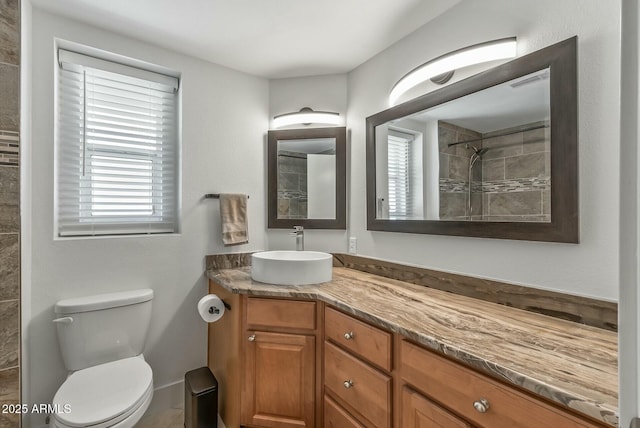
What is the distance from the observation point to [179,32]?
1.77 m

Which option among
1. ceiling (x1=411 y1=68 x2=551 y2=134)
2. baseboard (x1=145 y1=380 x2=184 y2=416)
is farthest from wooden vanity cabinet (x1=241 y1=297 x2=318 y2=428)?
ceiling (x1=411 y1=68 x2=551 y2=134)

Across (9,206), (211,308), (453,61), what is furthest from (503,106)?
(9,206)

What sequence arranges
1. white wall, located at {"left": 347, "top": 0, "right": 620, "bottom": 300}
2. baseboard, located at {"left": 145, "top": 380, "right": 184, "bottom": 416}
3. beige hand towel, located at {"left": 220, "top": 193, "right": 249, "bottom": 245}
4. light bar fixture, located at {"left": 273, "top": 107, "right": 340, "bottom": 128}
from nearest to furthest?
white wall, located at {"left": 347, "top": 0, "right": 620, "bottom": 300}
baseboard, located at {"left": 145, "top": 380, "right": 184, "bottom": 416}
beige hand towel, located at {"left": 220, "top": 193, "right": 249, "bottom": 245}
light bar fixture, located at {"left": 273, "top": 107, "right": 340, "bottom": 128}

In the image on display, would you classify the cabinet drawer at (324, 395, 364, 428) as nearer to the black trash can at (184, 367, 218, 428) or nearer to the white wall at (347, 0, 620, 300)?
the black trash can at (184, 367, 218, 428)

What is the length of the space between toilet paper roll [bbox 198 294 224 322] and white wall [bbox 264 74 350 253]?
0.65 metres

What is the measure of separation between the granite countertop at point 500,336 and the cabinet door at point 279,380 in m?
0.25

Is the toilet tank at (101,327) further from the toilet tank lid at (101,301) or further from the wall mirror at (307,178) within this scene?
the wall mirror at (307,178)

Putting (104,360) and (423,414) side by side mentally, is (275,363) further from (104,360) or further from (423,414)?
(104,360)

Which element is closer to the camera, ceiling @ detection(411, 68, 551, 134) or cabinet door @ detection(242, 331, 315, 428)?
ceiling @ detection(411, 68, 551, 134)

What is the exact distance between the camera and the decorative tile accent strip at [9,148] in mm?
1363

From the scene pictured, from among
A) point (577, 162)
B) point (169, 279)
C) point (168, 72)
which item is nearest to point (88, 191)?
point (169, 279)

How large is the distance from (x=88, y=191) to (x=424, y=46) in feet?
6.77

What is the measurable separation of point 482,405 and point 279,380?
3.33ft

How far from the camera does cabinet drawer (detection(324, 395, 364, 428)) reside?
4.35 ft
